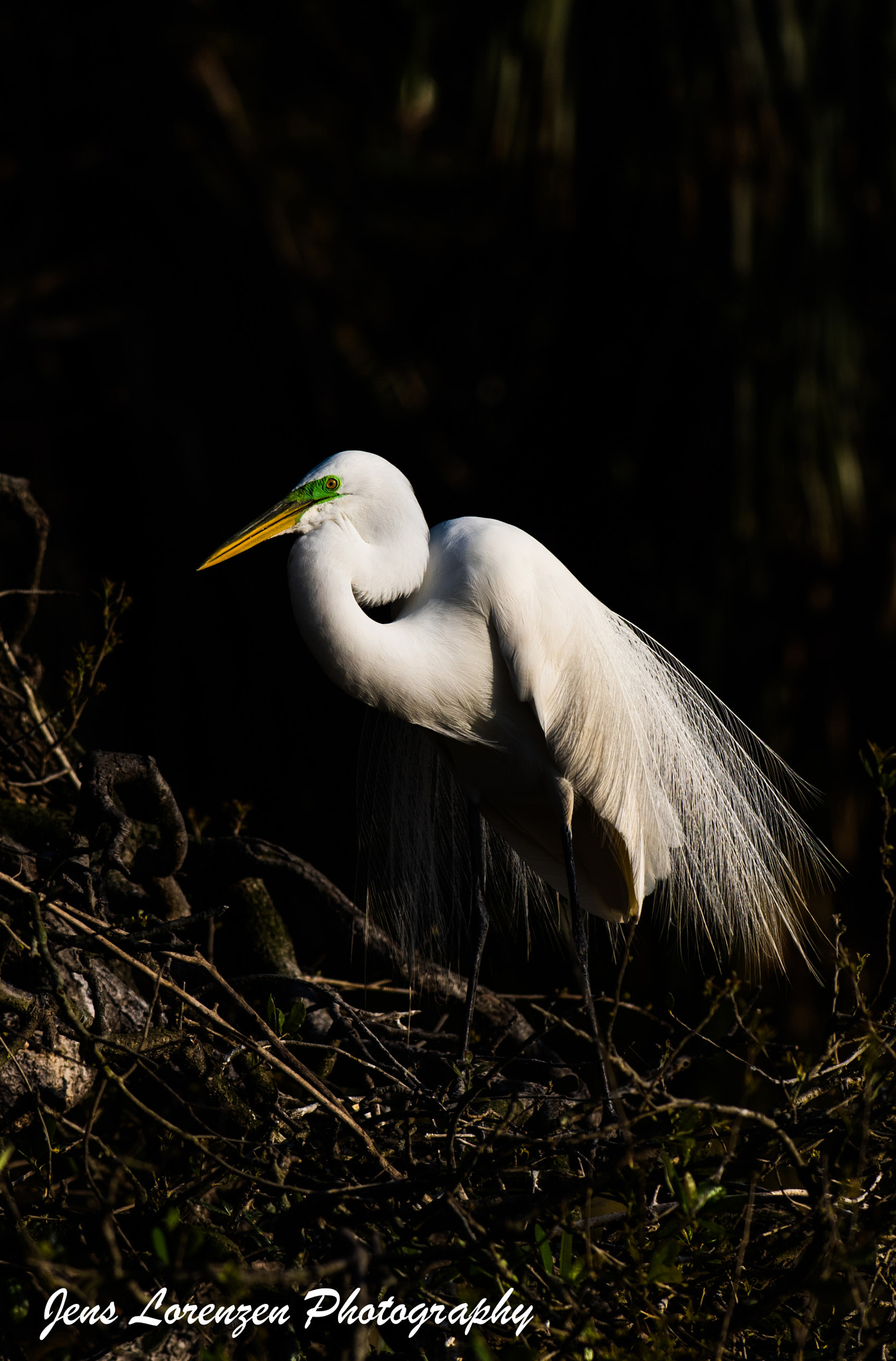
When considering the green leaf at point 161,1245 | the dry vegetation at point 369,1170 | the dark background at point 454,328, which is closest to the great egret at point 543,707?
the dry vegetation at point 369,1170

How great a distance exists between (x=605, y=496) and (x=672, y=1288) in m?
2.64

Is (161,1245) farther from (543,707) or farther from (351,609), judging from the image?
(543,707)

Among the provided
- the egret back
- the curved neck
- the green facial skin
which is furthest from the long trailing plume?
the green facial skin

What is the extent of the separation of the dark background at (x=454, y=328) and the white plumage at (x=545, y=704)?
105cm

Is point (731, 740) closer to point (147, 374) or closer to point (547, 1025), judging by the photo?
point (547, 1025)

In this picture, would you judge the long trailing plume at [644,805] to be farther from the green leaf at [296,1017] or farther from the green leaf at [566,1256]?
the green leaf at [566,1256]

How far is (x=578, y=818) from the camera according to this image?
6.46 ft

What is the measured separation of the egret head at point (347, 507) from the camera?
1.63 metres

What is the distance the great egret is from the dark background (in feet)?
3.47

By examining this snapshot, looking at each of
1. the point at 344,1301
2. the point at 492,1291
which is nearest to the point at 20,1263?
the point at 344,1301

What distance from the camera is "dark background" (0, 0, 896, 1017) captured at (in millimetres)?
2936

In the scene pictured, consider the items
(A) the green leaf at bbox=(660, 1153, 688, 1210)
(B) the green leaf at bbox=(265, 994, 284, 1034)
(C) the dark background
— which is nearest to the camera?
(A) the green leaf at bbox=(660, 1153, 688, 1210)

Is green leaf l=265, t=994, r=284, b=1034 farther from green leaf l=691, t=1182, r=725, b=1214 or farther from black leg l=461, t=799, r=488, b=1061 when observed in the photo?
black leg l=461, t=799, r=488, b=1061

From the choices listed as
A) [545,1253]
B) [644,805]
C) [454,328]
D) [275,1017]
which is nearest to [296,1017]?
[275,1017]
